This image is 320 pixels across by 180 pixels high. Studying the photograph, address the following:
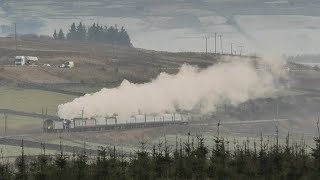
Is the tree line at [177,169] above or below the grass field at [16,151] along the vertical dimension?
above

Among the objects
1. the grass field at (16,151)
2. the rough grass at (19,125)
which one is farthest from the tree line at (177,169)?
the rough grass at (19,125)

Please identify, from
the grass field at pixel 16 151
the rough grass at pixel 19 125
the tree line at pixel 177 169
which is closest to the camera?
the tree line at pixel 177 169

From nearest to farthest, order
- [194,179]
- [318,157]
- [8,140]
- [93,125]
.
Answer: [194,179], [318,157], [8,140], [93,125]

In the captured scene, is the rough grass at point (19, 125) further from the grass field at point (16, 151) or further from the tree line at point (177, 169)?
the tree line at point (177, 169)

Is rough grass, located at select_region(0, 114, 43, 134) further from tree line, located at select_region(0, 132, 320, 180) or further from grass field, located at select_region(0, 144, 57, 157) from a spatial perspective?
tree line, located at select_region(0, 132, 320, 180)

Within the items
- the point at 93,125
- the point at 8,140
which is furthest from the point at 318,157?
the point at 93,125

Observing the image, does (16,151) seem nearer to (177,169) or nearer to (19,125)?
(19,125)

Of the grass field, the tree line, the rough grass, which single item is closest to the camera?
the tree line

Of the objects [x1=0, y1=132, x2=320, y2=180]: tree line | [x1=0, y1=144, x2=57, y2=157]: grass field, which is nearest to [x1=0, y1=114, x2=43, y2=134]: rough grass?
[x1=0, y1=144, x2=57, y2=157]: grass field

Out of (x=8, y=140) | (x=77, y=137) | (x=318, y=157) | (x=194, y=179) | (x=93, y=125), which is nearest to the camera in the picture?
(x=194, y=179)

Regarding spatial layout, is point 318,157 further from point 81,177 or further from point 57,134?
point 57,134

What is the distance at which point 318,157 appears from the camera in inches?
3649

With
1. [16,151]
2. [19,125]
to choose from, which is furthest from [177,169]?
[19,125]

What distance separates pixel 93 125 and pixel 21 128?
742 inches
